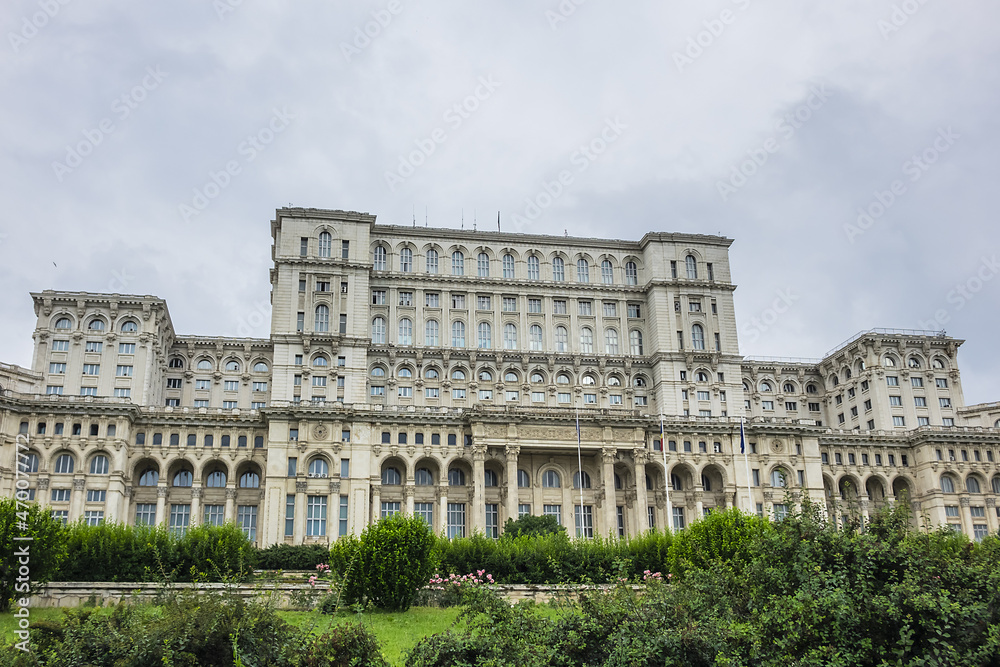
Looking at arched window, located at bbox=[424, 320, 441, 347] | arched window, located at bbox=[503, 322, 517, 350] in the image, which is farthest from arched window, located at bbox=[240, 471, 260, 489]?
arched window, located at bbox=[503, 322, 517, 350]

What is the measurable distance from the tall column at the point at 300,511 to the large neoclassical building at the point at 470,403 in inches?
11.8

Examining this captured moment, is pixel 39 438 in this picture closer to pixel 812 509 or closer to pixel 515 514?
pixel 515 514

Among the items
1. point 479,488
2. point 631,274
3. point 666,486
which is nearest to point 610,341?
point 631,274

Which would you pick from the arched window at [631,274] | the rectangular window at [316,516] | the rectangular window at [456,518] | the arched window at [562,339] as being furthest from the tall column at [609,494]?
the arched window at [631,274]

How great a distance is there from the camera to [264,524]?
303 feet

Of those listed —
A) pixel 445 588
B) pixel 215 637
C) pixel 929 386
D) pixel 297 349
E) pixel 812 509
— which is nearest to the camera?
pixel 215 637

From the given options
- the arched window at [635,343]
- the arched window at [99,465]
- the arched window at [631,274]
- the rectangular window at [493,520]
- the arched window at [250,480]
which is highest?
the arched window at [631,274]

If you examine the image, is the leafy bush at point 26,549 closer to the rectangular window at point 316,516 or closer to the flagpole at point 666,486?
the rectangular window at point 316,516

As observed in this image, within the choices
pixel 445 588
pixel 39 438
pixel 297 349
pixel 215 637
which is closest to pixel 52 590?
pixel 445 588

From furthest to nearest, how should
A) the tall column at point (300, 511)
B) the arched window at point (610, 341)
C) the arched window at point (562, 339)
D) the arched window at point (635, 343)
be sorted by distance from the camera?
the arched window at point (635, 343)
the arched window at point (610, 341)
the arched window at point (562, 339)
the tall column at point (300, 511)

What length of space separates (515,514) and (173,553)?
43.0m

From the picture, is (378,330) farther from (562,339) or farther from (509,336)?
(562,339)

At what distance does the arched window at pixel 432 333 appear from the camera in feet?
376

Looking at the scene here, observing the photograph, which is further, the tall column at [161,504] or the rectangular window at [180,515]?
the rectangular window at [180,515]
